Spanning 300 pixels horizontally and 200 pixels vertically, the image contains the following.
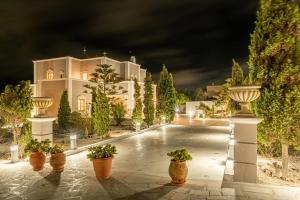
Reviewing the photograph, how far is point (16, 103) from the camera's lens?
8.20 m

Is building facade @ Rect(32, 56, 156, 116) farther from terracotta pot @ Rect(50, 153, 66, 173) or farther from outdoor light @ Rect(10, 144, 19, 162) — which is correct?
terracotta pot @ Rect(50, 153, 66, 173)

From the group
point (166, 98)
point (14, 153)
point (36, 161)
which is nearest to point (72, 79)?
point (166, 98)

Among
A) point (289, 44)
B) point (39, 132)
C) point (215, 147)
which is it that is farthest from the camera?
point (215, 147)

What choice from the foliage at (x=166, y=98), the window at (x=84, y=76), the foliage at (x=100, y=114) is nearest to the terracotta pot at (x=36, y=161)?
the foliage at (x=100, y=114)

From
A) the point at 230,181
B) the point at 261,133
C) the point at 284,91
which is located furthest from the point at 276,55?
the point at 230,181

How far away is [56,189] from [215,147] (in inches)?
279

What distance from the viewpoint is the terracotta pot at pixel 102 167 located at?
6012mm

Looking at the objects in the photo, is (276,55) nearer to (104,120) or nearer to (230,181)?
(230,181)

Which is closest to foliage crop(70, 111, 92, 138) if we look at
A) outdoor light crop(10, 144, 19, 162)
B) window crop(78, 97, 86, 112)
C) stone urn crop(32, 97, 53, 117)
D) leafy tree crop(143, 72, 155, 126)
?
leafy tree crop(143, 72, 155, 126)

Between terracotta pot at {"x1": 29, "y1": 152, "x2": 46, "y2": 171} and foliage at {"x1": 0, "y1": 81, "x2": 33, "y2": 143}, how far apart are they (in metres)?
2.10

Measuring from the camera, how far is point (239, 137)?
582cm

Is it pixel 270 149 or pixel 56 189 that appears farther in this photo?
pixel 270 149

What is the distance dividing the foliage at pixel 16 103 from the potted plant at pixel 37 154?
5.46ft

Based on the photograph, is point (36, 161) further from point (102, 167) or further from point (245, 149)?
point (245, 149)
